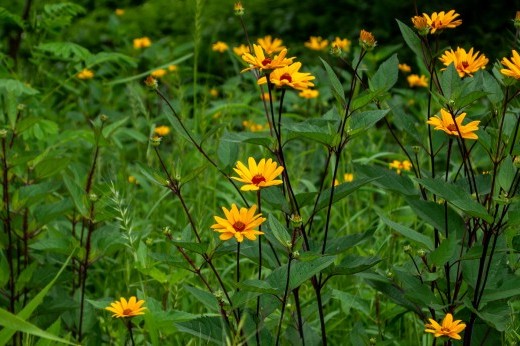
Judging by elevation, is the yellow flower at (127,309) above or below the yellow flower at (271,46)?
below

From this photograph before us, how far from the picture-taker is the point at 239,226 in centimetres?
131

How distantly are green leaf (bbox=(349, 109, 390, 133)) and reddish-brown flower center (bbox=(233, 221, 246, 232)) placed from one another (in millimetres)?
263

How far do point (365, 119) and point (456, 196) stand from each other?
215 mm

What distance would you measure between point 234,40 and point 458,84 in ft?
13.6

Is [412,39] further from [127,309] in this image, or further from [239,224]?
[127,309]

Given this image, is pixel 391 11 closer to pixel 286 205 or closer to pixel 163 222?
pixel 163 222

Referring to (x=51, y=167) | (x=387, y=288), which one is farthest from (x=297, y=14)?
(x=387, y=288)

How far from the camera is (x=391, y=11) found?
5125 millimetres

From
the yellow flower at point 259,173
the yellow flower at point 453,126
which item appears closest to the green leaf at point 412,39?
the yellow flower at point 453,126

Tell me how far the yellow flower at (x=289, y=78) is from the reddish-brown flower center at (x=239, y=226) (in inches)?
8.9

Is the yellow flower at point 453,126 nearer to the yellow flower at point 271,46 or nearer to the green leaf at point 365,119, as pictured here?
the green leaf at point 365,119

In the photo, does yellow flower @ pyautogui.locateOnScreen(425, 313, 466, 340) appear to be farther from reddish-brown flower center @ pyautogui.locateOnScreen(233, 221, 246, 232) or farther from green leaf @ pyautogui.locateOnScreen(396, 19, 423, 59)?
green leaf @ pyautogui.locateOnScreen(396, 19, 423, 59)

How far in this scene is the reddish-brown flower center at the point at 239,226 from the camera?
4.28 feet

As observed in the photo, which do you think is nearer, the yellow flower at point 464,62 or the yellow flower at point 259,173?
the yellow flower at point 259,173
